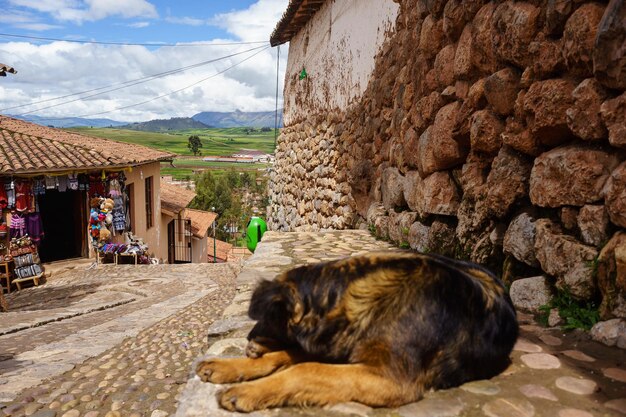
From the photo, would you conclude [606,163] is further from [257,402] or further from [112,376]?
[112,376]

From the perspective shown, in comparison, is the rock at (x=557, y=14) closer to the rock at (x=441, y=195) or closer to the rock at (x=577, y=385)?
the rock at (x=441, y=195)

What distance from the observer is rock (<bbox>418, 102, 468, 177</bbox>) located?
4.27m

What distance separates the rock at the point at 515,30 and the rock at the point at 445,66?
2.74ft

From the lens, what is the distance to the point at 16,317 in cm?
778

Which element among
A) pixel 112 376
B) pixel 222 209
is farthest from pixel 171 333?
pixel 222 209

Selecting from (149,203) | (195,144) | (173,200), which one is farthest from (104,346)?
(195,144)

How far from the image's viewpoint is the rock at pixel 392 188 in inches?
227

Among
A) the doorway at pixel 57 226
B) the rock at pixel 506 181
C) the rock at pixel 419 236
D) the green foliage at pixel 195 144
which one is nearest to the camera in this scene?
the rock at pixel 506 181

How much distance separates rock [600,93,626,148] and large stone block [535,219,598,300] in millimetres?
602

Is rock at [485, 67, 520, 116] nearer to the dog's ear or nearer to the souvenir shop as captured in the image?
the dog's ear

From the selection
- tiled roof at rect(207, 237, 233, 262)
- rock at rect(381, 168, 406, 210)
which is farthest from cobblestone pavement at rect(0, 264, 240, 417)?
tiled roof at rect(207, 237, 233, 262)

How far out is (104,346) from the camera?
555 cm

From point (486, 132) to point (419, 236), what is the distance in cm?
151

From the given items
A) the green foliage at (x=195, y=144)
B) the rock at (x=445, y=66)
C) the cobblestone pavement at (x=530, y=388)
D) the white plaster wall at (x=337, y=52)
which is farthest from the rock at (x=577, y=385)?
the green foliage at (x=195, y=144)
